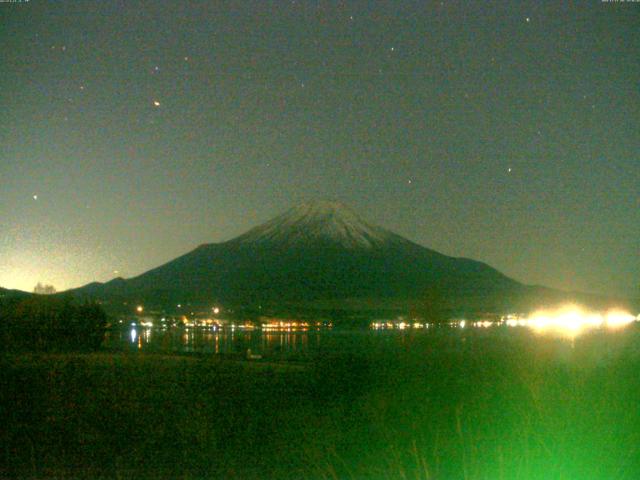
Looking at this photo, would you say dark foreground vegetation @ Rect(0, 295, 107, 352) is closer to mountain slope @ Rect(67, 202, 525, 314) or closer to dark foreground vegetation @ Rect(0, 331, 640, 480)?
dark foreground vegetation @ Rect(0, 331, 640, 480)

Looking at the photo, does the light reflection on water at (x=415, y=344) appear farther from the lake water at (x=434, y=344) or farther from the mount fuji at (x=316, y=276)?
the mount fuji at (x=316, y=276)

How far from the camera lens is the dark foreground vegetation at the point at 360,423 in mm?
10062

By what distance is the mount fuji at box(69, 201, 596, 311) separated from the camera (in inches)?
5473

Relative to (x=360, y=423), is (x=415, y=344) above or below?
above

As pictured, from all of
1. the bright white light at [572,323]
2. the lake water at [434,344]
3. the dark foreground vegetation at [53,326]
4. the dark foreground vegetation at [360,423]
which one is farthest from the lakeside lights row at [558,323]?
the dark foreground vegetation at [360,423]

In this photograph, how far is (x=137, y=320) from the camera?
111 m

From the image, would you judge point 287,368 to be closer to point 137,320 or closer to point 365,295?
point 137,320

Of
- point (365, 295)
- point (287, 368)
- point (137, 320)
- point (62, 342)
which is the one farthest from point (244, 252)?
point (287, 368)

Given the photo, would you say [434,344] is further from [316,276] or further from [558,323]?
[316,276]

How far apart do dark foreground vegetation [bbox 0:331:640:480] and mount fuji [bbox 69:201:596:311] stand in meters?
107

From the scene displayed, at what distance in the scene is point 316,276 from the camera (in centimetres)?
15288

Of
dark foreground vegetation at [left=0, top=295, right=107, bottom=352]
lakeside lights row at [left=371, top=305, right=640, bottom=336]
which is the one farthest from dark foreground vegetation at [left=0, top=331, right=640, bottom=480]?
lakeside lights row at [left=371, top=305, right=640, bottom=336]

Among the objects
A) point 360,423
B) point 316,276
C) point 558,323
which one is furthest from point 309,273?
point 360,423

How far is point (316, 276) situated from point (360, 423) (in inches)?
5491
